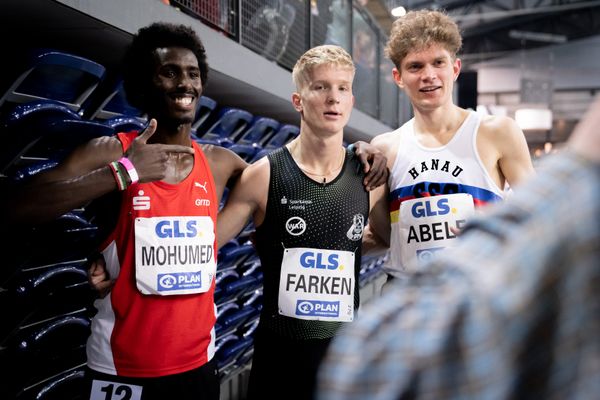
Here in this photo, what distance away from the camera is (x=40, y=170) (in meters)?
1.79

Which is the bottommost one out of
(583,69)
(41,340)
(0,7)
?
(41,340)

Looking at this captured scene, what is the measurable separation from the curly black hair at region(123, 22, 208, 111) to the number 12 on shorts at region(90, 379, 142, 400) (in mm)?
997

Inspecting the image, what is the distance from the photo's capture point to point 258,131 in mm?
3625

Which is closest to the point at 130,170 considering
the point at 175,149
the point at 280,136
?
the point at 175,149

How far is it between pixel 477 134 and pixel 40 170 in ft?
5.13

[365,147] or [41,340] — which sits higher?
[365,147]

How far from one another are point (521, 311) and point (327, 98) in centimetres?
184

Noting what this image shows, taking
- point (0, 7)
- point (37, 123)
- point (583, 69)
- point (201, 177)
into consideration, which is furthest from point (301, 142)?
point (583, 69)

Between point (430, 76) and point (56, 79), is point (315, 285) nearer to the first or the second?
point (430, 76)

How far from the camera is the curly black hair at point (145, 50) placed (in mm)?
2031

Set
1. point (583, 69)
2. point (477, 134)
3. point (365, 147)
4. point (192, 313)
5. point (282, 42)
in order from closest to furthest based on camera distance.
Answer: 1. point (192, 313)
2. point (477, 134)
3. point (365, 147)
4. point (282, 42)
5. point (583, 69)

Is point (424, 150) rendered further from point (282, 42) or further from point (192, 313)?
point (282, 42)

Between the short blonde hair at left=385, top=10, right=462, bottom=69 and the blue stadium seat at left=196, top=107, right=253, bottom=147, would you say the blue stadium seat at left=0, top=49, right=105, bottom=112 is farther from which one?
the short blonde hair at left=385, top=10, right=462, bottom=69

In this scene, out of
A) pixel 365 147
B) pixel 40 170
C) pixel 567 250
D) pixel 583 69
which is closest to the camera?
pixel 567 250
